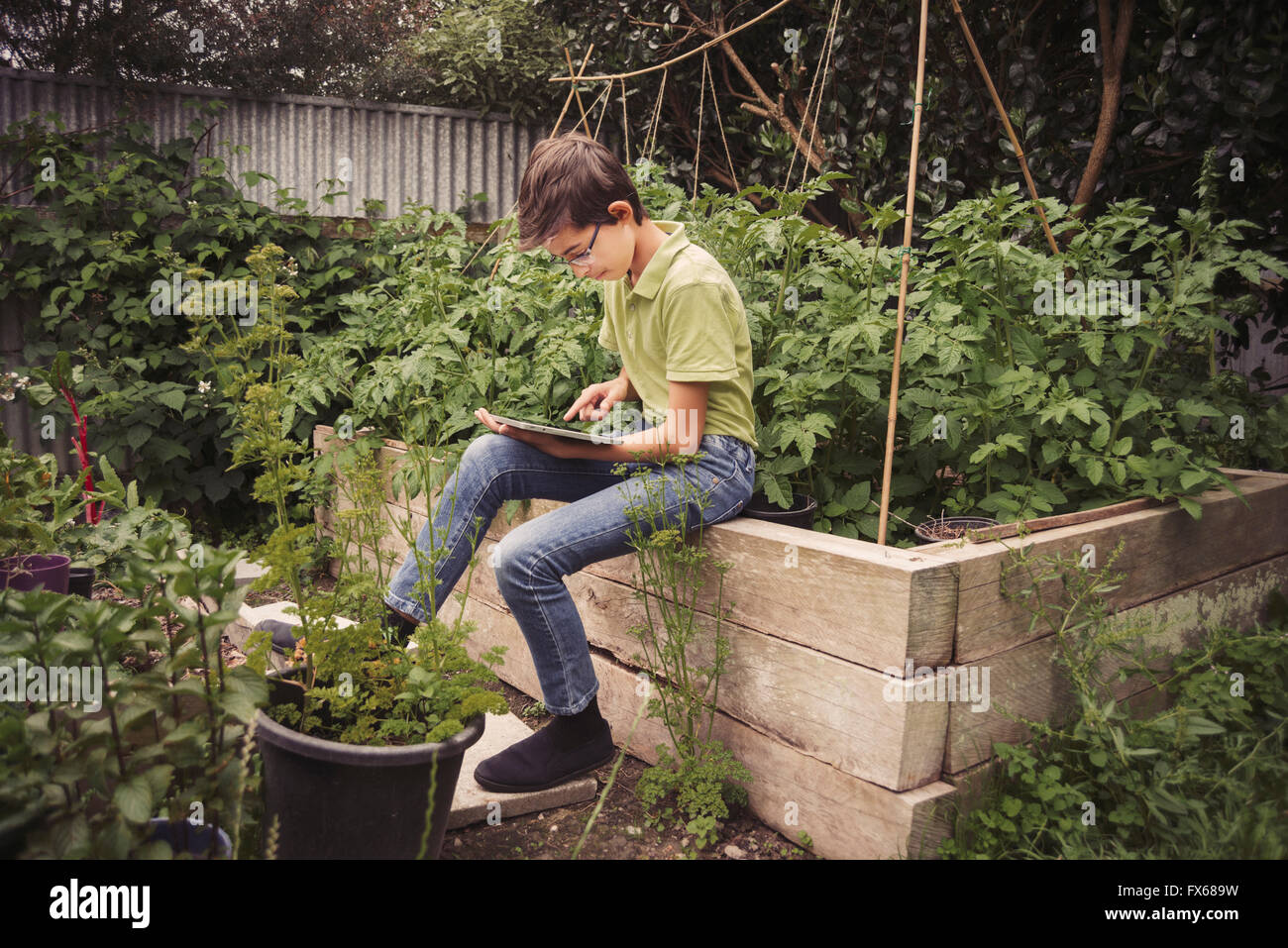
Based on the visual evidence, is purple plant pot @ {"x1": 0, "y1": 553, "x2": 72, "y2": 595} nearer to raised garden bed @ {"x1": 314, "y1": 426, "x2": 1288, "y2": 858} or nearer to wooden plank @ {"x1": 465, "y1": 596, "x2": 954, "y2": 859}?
wooden plank @ {"x1": 465, "y1": 596, "x2": 954, "y2": 859}

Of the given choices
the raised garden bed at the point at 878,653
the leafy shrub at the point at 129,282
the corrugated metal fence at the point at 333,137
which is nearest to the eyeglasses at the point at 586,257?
the raised garden bed at the point at 878,653

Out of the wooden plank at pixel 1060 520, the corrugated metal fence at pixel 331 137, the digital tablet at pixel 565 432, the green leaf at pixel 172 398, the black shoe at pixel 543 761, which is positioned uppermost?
the corrugated metal fence at pixel 331 137

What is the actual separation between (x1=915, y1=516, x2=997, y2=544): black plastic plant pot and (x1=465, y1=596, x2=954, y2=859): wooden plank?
62 centimetres

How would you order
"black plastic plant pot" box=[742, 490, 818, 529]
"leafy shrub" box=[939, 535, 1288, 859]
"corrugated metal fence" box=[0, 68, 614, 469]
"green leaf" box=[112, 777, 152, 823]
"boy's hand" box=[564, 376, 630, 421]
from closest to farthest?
"green leaf" box=[112, 777, 152, 823] < "leafy shrub" box=[939, 535, 1288, 859] < "black plastic plant pot" box=[742, 490, 818, 529] < "boy's hand" box=[564, 376, 630, 421] < "corrugated metal fence" box=[0, 68, 614, 469]

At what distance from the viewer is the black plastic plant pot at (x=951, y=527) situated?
7.12ft

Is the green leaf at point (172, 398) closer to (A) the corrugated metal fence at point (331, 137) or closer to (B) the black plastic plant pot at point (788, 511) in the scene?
(A) the corrugated metal fence at point (331, 137)

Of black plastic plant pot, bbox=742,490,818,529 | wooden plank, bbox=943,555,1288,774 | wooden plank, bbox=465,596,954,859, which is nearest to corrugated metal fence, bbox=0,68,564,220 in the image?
black plastic plant pot, bbox=742,490,818,529

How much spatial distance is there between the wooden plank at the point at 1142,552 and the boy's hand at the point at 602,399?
1.02 metres

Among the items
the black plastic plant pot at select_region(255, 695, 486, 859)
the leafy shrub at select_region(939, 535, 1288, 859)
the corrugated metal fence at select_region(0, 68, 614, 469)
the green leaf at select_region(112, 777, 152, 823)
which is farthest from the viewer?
the corrugated metal fence at select_region(0, 68, 614, 469)

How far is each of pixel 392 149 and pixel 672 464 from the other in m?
5.63

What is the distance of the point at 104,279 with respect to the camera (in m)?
4.07

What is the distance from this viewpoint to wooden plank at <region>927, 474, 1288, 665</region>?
1881 millimetres

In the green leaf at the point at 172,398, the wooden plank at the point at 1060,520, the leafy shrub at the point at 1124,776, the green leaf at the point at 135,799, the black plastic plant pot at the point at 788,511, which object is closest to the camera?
the green leaf at the point at 135,799
